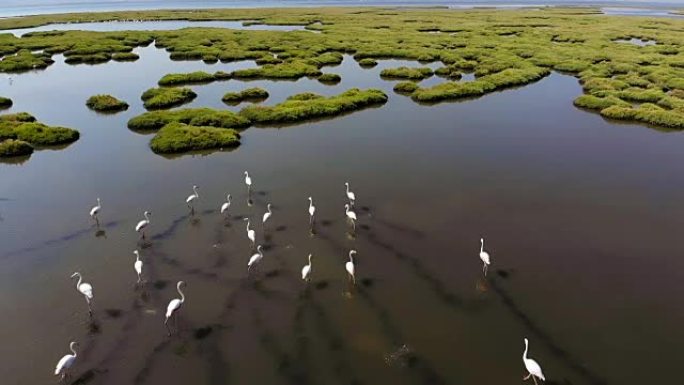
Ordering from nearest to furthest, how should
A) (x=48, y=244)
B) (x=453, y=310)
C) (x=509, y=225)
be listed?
(x=453, y=310), (x=48, y=244), (x=509, y=225)

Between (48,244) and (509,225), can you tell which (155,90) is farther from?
(509,225)

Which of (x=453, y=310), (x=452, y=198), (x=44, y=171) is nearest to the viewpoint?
(x=453, y=310)

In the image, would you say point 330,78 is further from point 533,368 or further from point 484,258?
point 533,368

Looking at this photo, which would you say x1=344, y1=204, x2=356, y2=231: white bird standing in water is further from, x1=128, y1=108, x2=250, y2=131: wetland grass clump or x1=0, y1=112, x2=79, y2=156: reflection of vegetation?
A: x1=0, y1=112, x2=79, y2=156: reflection of vegetation

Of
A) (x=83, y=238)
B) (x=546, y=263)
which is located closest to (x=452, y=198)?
(x=546, y=263)

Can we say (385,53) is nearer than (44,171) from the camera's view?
No

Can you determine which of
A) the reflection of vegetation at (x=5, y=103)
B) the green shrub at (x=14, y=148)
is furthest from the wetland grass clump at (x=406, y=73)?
the reflection of vegetation at (x=5, y=103)

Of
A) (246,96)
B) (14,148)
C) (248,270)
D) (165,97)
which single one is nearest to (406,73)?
(246,96)

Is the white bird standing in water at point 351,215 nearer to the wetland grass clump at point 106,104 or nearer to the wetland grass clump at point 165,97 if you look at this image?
the wetland grass clump at point 165,97
